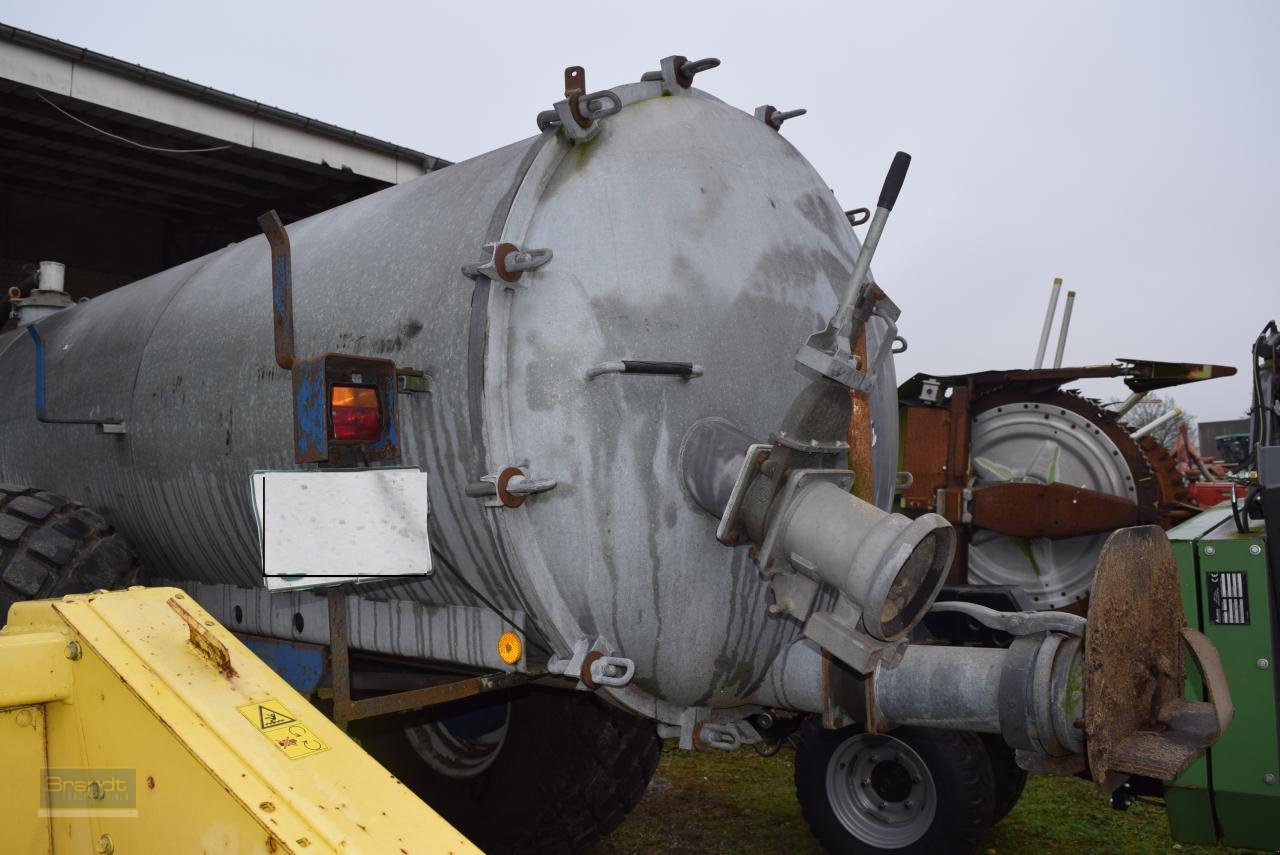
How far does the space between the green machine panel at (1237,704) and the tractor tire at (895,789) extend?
0.80 m

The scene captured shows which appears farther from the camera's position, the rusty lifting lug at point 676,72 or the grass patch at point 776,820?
the grass patch at point 776,820

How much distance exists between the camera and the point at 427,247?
2.84 meters

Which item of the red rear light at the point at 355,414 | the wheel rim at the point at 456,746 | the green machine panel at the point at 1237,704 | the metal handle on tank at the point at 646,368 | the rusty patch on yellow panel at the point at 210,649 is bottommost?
the wheel rim at the point at 456,746

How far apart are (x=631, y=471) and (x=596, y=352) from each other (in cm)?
31

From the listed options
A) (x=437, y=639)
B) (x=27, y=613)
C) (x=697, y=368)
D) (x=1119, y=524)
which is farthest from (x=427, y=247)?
(x=1119, y=524)

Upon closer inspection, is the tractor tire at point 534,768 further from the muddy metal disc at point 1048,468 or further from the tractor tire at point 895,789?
the muddy metal disc at point 1048,468

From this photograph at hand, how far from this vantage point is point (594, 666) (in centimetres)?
250

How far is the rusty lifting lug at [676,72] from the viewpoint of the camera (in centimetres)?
297

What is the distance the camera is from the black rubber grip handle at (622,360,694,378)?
2.50m

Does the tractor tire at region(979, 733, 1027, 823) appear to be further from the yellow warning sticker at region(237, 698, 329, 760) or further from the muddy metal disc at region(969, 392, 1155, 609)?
the yellow warning sticker at region(237, 698, 329, 760)

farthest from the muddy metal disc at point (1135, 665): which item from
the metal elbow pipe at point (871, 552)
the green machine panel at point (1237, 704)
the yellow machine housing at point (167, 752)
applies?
the yellow machine housing at point (167, 752)

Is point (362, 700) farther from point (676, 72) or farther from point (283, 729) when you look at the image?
point (676, 72)

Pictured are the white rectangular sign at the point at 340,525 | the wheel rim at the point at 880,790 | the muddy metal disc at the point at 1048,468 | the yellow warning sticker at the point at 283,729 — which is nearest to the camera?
A: the yellow warning sticker at the point at 283,729

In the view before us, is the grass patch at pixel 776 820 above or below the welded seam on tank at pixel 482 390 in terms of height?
below
